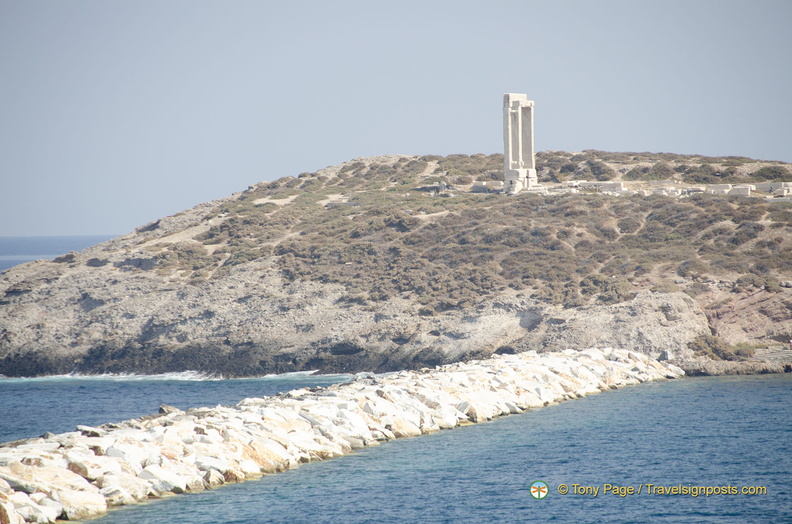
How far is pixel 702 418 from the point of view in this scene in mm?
33500

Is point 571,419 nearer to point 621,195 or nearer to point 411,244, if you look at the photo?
point 411,244

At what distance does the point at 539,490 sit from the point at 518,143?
5053 cm

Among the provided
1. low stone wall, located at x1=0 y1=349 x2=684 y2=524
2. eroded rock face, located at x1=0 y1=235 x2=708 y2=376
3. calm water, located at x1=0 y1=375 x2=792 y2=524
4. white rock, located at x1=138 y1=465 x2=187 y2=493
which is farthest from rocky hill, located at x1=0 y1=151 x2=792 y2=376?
white rock, located at x1=138 y1=465 x2=187 y2=493

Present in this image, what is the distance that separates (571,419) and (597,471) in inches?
303

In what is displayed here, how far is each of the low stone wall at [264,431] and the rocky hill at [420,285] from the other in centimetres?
620

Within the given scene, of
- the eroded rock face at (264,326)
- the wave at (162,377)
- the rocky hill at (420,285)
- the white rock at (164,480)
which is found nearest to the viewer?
the white rock at (164,480)

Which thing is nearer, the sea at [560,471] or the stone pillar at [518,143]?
the sea at [560,471]

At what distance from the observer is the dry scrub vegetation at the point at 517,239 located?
53438 millimetres

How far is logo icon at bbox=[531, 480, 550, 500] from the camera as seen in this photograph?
2468cm

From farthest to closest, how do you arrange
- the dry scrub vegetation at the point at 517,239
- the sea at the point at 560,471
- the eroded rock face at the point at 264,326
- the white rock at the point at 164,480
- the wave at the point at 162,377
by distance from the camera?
the dry scrub vegetation at the point at 517,239 < the wave at the point at 162,377 < the eroded rock face at the point at 264,326 < the white rock at the point at 164,480 < the sea at the point at 560,471

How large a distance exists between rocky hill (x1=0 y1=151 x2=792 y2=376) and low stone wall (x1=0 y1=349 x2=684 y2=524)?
620 centimetres

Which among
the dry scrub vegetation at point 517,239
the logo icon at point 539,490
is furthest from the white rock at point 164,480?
the dry scrub vegetation at point 517,239

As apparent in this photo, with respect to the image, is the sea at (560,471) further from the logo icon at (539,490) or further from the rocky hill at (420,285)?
the rocky hill at (420,285)

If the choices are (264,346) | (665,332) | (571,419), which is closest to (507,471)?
(571,419)
